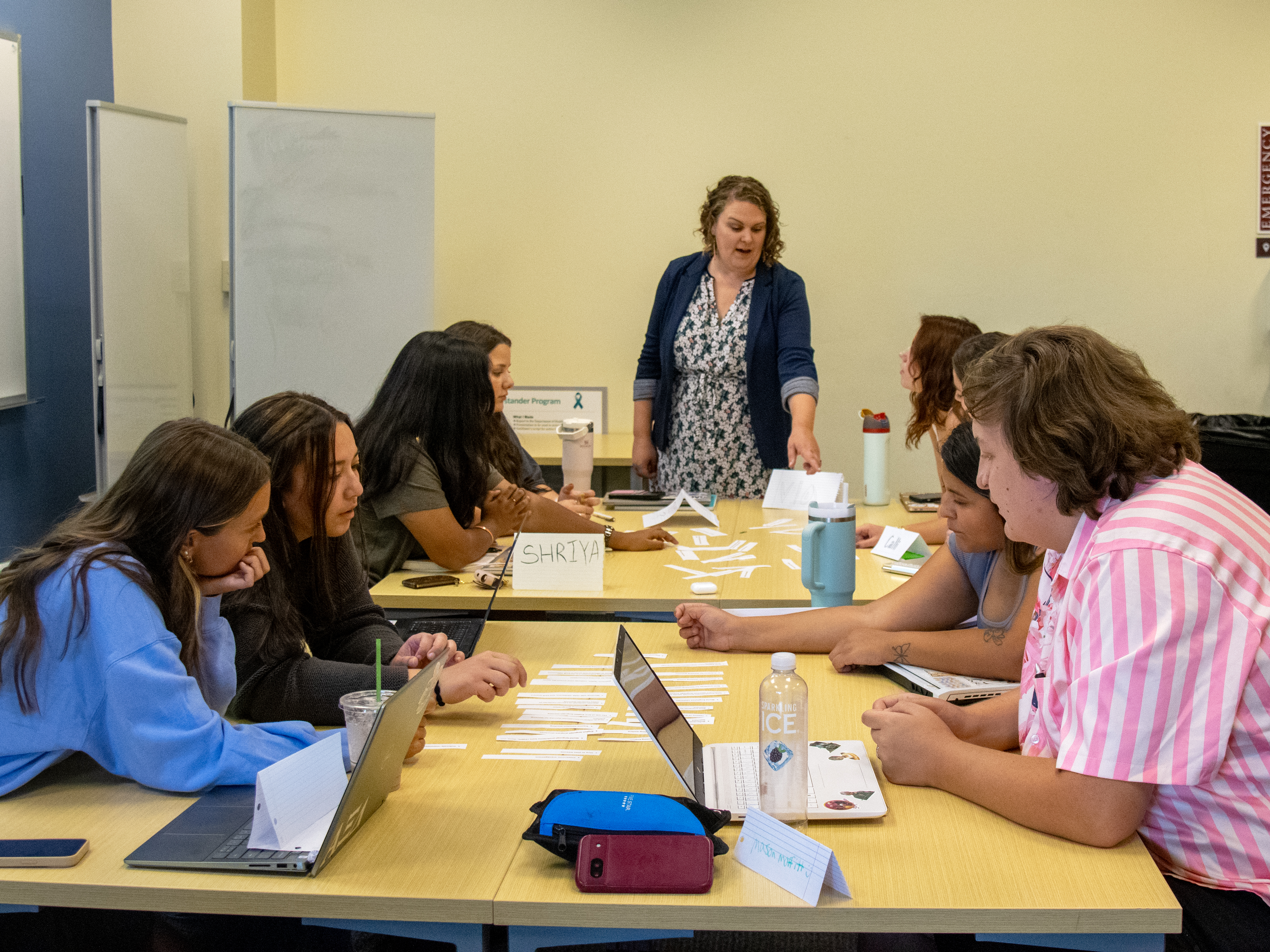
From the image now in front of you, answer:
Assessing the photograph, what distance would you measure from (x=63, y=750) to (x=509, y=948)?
0.63 m

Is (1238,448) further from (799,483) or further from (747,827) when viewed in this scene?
(747,827)

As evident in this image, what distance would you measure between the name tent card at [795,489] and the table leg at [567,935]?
2.37 metres

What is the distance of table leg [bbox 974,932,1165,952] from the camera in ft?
3.67

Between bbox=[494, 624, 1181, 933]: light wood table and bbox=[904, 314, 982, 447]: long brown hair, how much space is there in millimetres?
2018

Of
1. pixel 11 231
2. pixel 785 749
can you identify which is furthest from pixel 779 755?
pixel 11 231

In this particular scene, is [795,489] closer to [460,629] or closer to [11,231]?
[460,629]

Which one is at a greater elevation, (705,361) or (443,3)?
(443,3)

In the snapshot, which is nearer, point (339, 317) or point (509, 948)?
point (509, 948)

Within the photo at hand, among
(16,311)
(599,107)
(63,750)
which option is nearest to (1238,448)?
(599,107)

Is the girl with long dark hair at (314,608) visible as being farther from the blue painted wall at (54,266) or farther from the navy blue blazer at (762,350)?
the blue painted wall at (54,266)

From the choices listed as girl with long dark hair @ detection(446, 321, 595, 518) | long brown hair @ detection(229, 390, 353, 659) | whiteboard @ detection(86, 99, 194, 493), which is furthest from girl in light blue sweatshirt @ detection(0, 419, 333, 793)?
whiteboard @ detection(86, 99, 194, 493)

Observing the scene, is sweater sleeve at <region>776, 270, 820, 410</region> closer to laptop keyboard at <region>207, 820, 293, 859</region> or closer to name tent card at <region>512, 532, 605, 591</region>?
name tent card at <region>512, 532, 605, 591</region>

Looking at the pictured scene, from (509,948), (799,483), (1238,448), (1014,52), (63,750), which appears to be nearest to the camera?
(509,948)

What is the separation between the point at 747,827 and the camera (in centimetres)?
121
